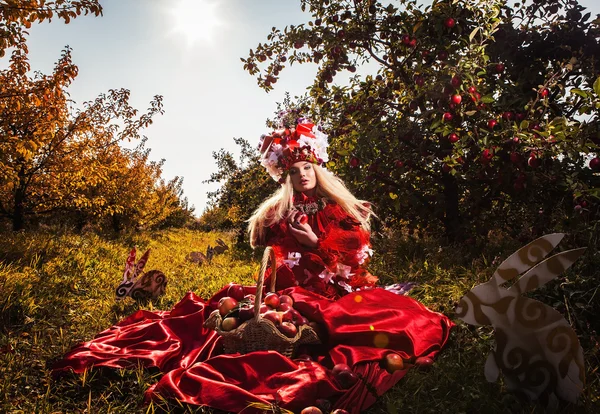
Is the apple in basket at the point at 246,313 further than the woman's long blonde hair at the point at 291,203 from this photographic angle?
No

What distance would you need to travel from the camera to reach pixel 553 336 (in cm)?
179

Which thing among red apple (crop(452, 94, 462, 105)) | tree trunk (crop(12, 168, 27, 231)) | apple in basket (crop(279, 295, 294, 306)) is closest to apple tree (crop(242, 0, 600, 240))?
red apple (crop(452, 94, 462, 105))

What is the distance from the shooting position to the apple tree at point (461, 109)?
12.1ft

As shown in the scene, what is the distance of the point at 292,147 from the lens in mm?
3598

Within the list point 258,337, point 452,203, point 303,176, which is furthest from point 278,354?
point 452,203

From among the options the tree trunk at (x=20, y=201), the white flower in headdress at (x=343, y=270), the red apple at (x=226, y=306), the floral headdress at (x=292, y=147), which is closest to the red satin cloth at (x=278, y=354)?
the red apple at (x=226, y=306)

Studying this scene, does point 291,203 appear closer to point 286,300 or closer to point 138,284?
point 286,300

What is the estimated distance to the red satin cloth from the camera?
213 cm

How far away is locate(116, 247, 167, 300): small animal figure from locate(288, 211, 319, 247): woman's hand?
64.5 inches

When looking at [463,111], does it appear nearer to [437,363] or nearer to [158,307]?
[437,363]

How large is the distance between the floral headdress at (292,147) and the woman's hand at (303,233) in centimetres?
57

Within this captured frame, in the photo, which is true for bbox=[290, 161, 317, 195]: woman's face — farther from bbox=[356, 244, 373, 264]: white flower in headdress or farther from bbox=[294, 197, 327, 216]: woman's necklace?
bbox=[356, 244, 373, 264]: white flower in headdress

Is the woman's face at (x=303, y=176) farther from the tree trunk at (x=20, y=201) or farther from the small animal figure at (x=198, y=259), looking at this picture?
the tree trunk at (x=20, y=201)

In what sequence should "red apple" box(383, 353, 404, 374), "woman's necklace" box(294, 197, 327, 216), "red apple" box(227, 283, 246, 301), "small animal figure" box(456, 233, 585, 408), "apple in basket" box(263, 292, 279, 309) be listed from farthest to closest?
"woman's necklace" box(294, 197, 327, 216) < "red apple" box(227, 283, 246, 301) < "apple in basket" box(263, 292, 279, 309) < "red apple" box(383, 353, 404, 374) < "small animal figure" box(456, 233, 585, 408)
